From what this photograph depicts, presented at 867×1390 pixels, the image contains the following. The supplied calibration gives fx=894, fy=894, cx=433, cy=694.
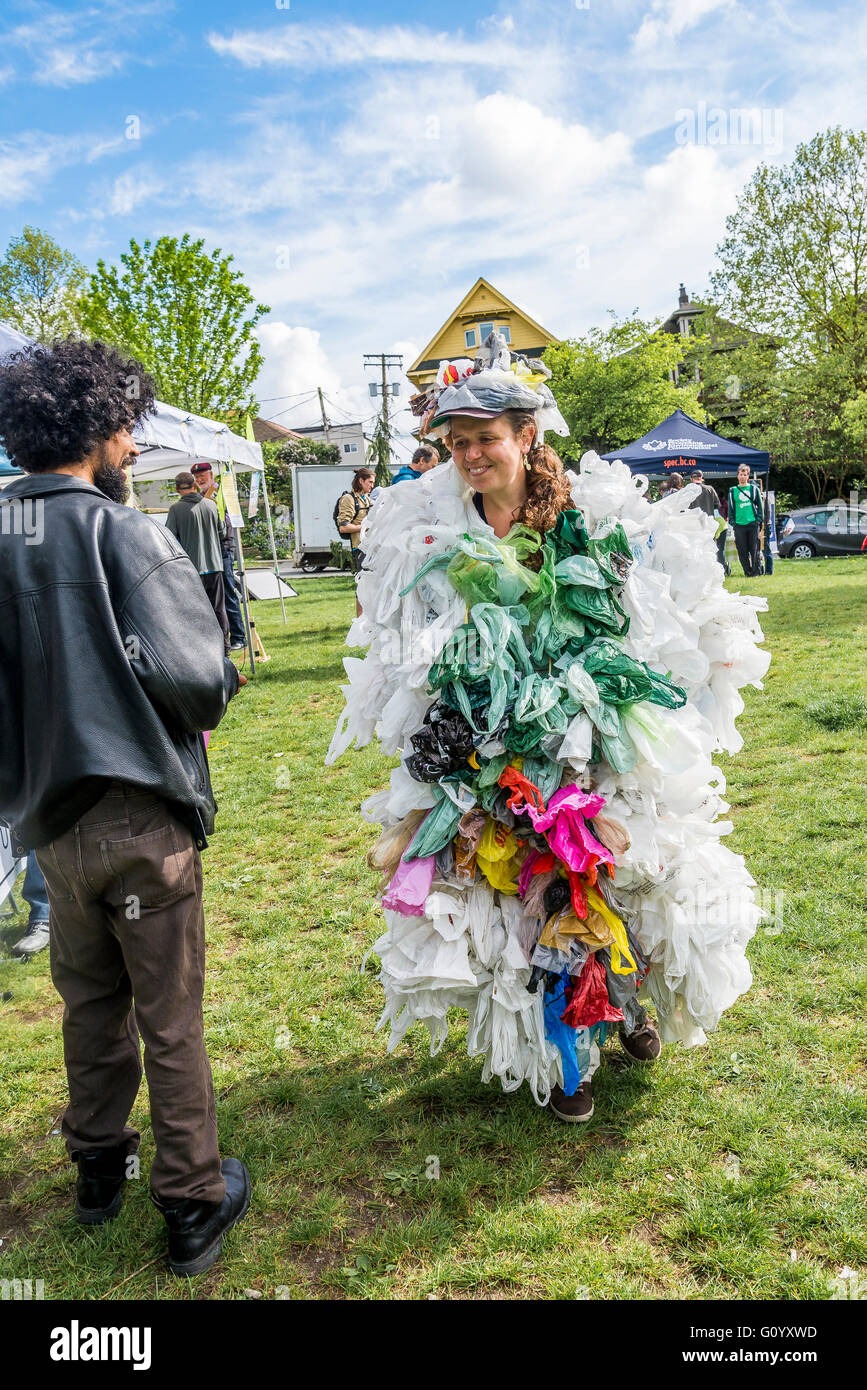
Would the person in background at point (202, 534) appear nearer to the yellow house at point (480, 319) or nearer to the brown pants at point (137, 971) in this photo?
the brown pants at point (137, 971)

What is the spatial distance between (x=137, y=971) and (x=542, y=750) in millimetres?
1116

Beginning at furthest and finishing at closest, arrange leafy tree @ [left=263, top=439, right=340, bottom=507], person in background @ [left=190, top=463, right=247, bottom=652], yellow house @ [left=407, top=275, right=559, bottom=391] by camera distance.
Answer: leafy tree @ [left=263, top=439, right=340, bottom=507]
yellow house @ [left=407, top=275, right=559, bottom=391]
person in background @ [left=190, top=463, right=247, bottom=652]

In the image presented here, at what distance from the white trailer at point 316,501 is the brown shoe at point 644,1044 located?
24322 millimetres

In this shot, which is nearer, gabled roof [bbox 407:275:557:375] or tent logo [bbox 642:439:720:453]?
tent logo [bbox 642:439:720:453]

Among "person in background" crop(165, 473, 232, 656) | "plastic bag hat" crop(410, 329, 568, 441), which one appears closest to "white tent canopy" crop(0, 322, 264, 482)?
"person in background" crop(165, 473, 232, 656)

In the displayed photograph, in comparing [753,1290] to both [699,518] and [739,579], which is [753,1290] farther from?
[739,579]

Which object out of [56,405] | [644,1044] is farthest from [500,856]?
[56,405]

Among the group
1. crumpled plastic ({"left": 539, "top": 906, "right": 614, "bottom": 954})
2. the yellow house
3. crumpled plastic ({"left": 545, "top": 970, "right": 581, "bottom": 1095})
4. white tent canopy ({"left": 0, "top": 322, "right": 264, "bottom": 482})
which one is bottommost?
crumpled plastic ({"left": 545, "top": 970, "right": 581, "bottom": 1095})

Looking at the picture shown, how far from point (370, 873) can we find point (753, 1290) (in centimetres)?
272

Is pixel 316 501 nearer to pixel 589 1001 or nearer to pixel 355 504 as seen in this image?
pixel 355 504

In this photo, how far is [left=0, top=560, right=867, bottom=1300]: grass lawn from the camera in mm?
2090

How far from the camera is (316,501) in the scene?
86.5 feet

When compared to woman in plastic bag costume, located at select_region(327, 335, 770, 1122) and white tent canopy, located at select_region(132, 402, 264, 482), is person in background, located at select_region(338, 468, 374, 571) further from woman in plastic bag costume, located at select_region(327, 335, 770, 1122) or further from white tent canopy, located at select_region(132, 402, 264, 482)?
woman in plastic bag costume, located at select_region(327, 335, 770, 1122)

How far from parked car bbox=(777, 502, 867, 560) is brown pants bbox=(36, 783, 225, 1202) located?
19.0m
